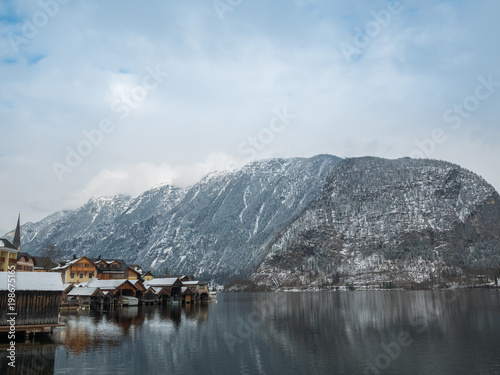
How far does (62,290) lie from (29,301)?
3502 millimetres

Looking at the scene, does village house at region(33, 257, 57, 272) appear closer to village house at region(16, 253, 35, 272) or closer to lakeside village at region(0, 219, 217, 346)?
lakeside village at region(0, 219, 217, 346)

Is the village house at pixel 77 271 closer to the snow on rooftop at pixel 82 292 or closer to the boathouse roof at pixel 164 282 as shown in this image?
the snow on rooftop at pixel 82 292

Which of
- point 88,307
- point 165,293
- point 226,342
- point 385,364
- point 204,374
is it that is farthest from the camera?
point 165,293

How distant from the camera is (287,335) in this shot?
48625 millimetres

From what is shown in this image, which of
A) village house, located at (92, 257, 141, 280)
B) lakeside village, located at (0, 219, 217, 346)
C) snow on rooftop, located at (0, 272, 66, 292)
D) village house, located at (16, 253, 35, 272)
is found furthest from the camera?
village house, located at (92, 257, 141, 280)

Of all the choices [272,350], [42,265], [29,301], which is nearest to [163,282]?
[42,265]

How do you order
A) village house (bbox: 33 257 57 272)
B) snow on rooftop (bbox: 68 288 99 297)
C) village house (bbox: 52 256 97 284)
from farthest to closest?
village house (bbox: 33 257 57 272)
village house (bbox: 52 256 97 284)
snow on rooftop (bbox: 68 288 99 297)

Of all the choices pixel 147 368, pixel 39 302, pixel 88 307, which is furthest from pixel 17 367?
pixel 88 307

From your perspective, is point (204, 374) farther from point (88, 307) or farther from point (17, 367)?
point (88, 307)

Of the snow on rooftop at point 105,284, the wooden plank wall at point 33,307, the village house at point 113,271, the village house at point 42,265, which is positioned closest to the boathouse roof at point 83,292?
the snow on rooftop at point 105,284

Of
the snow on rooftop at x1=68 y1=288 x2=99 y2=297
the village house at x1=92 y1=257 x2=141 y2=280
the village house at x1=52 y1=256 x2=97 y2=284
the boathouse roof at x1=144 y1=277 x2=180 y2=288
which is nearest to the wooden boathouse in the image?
the snow on rooftop at x1=68 y1=288 x2=99 y2=297

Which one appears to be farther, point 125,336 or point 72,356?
point 125,336

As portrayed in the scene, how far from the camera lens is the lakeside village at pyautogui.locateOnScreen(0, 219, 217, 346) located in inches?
1581

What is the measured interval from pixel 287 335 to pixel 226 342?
8907 mm
